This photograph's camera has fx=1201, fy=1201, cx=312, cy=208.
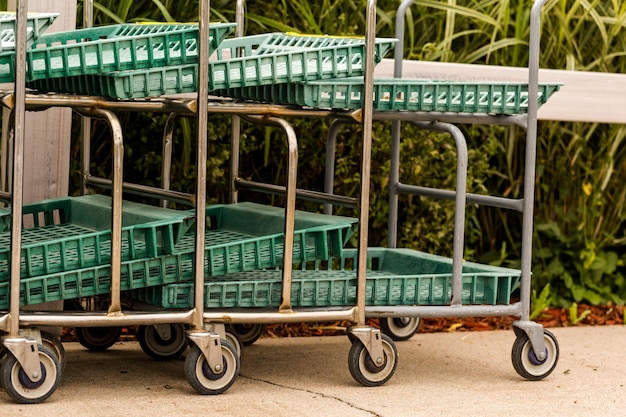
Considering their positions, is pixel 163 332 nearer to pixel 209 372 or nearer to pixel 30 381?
pixel 209 372

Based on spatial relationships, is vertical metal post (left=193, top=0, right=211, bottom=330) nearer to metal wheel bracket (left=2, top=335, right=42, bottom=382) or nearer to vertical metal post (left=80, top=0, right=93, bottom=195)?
metal wheel bracket (left=2, top=335, right=42, bottom=382)

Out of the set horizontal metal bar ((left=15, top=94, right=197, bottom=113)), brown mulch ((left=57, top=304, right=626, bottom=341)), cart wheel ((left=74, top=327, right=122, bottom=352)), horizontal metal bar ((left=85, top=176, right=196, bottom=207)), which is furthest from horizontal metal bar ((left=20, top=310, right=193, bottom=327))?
brown mulch ((left=57, top=304, right=626, bottom=341))

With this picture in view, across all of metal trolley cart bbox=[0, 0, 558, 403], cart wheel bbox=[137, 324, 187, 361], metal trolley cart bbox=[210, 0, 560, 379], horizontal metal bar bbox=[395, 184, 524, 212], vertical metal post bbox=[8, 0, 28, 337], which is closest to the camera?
vertical metal post bbox=[8, 0, 28, 337]

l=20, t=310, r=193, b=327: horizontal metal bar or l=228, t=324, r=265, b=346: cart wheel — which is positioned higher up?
l=20, t=310, r=193, b=327: horizontal metal bar

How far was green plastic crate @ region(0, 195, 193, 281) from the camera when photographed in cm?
369

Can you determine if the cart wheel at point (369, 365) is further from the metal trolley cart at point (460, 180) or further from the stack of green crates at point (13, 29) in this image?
the stack of green crates at point (13, 29)

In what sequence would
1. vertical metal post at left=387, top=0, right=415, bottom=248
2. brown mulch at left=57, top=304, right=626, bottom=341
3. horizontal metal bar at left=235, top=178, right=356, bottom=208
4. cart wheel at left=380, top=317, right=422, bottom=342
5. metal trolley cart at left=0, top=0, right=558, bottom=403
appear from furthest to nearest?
1. brown mulch at left=57, top=304, right=626, bottom=341
2. cart wheel at left=380, top=317, right=422, bottom=342
3. vertical metal post at left=387, top=0, right=415, bottom=248
4. horizontal metal bar at left=235, top=178, right=356, bottom=208
5. metal trolley cart at left=0, top=0, right=558, bottom=403

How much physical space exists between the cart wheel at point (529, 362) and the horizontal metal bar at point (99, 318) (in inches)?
48.1

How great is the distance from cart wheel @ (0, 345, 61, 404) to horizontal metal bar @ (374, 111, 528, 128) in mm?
1368

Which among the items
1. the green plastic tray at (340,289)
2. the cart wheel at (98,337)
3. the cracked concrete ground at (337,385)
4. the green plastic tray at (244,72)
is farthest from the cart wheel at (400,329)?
the green plastic tray at (244,72)

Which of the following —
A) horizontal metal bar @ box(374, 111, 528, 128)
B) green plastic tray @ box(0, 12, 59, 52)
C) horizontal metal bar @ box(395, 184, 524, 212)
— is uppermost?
green plastic tray @ box(0, 12, 59, 52)

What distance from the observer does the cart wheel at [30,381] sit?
353 centimetres

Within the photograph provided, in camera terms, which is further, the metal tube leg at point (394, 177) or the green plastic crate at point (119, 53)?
the metal tube leg at point (394, 177)

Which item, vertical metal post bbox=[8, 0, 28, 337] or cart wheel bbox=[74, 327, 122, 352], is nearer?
vertical metal post bbox=[8, 0, 28, 337]
